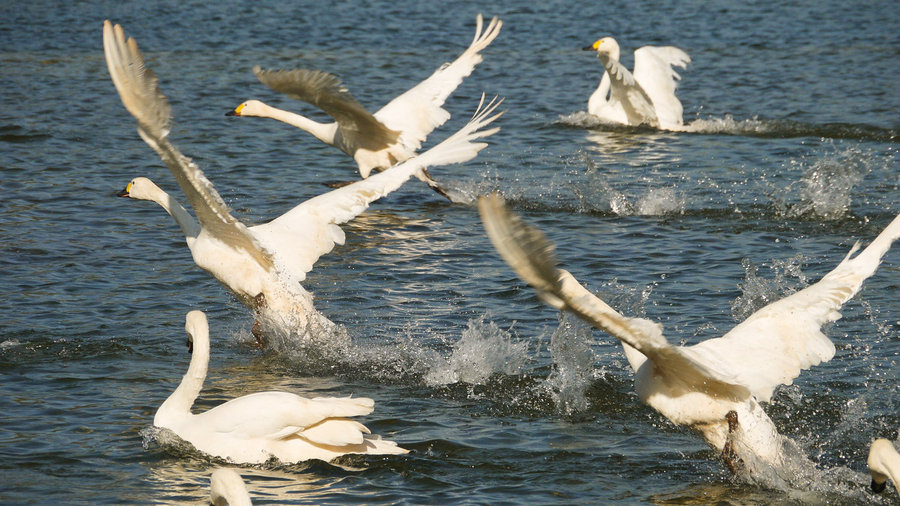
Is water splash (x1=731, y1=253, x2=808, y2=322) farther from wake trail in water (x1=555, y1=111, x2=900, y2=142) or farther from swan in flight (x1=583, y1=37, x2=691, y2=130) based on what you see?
swan in flight (x1=583, y1=37, x2=691, y2=130)

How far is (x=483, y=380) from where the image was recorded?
7.58 metres

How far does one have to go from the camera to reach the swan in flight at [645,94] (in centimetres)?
1584

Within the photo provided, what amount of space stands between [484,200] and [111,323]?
486cm

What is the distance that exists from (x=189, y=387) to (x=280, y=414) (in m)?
0.76

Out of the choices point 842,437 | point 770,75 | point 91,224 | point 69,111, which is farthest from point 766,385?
point 770,75

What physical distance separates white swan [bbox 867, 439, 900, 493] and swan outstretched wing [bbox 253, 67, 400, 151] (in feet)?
19.4

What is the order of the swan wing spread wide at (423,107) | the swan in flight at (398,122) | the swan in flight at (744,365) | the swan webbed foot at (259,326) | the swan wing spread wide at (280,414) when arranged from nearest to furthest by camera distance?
the swan in flight at (744,365), the swan wing spread wide at (280,414), the swan webbed foot at (259,326), the swan in flight at (398,122), the swan wing spread wide at (423,107)

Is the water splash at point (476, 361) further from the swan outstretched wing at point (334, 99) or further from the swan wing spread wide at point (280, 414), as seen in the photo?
the swan outstretched wing at point (334, 99)

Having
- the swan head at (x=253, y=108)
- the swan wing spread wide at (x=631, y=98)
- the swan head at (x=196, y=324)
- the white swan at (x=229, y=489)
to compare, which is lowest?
the white swan at (x=229, y=489)

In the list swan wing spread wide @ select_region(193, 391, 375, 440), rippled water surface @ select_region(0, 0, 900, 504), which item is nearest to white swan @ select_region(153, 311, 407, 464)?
swan wing spread wide @ select_region(193, 391, 375, 440)

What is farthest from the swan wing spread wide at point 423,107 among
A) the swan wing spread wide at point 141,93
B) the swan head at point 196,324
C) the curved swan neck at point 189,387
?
the curved swan neck at point 189,387

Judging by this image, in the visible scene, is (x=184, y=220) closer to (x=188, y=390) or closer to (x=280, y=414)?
(x=188, y=390)

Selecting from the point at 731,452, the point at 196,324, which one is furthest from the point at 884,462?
the point at 196,324

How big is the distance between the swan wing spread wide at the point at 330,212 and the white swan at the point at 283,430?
7.98 feet
